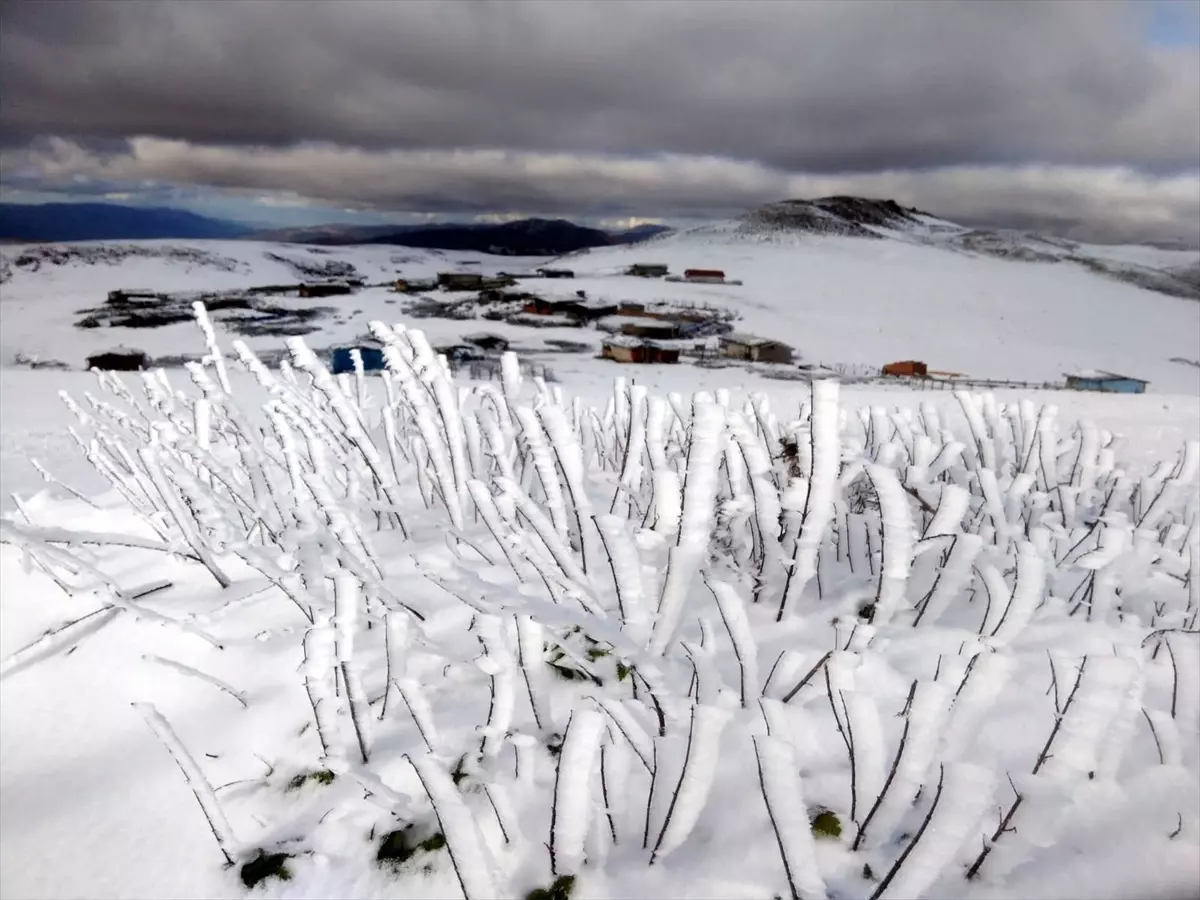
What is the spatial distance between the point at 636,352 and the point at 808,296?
20086mm

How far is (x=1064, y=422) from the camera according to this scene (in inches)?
309

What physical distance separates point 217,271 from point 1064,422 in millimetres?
49398

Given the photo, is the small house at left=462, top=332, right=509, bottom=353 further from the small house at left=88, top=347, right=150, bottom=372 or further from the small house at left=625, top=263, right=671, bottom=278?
the small house at left=625, top=263, right=671, bottom=278

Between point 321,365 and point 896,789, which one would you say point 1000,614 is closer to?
point 896,789

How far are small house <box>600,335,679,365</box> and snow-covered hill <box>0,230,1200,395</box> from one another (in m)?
1.38

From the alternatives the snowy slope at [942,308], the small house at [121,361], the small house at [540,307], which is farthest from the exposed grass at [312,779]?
the small house at [540,307]

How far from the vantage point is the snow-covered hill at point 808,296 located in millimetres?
25141

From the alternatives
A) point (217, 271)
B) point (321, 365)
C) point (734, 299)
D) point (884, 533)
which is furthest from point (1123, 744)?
point (217, 271)

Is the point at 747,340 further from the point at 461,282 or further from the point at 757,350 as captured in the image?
the point at 461,282

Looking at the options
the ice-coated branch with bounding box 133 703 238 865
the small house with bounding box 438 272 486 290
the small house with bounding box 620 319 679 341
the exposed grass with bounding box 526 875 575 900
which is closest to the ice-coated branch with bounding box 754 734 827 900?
the exposed grass with bounding box 526 875 575 900

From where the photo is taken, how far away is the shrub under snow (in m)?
1.15

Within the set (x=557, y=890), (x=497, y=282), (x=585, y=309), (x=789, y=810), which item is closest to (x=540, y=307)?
(x=585, y=309)

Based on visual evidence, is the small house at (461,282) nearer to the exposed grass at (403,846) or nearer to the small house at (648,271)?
the small house at (648,271)

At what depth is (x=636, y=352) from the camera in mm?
21375
